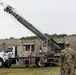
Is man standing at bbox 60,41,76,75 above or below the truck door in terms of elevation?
below

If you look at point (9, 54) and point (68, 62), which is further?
point (9, 54)

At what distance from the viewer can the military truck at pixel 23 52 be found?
34.5m

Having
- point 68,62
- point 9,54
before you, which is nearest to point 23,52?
point 9,54

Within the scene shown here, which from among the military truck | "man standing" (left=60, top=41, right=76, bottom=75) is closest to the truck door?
the military truck

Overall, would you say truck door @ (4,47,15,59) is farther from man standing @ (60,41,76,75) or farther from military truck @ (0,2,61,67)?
man standing @ (60,41,76,75)

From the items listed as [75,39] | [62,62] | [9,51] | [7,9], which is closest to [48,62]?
[9,51]

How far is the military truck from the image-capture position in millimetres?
34469

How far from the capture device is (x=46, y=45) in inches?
1438

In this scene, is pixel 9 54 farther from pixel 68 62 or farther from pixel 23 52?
pixel 68 62

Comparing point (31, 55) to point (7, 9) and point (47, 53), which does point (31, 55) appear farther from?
point (7, 9)

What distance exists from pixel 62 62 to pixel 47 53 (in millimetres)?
23662

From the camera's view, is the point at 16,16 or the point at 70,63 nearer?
the point at 70,63

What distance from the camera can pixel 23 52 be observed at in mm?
35969

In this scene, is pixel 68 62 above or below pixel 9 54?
below
